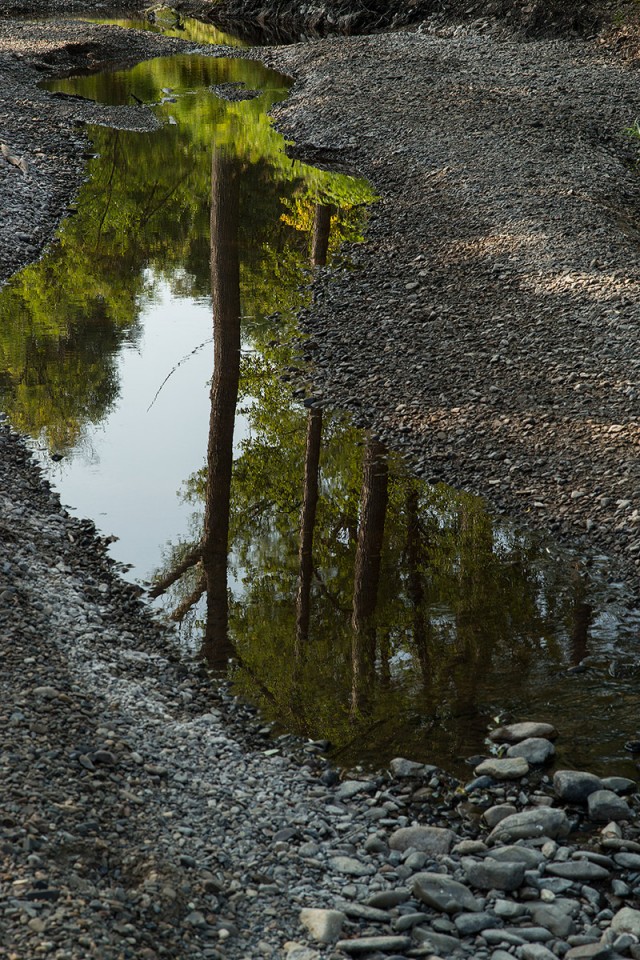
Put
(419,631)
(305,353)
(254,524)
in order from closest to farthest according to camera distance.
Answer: (419,631) → (254,524) → (305,353)

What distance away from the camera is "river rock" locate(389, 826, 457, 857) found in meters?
4.57

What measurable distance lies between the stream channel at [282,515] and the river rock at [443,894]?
3.13 feet

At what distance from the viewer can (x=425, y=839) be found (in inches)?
181

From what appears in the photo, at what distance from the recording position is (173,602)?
6.87m

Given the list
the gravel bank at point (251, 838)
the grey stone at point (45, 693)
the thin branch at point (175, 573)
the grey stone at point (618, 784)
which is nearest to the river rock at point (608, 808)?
the gravel bank at point (251, 838)

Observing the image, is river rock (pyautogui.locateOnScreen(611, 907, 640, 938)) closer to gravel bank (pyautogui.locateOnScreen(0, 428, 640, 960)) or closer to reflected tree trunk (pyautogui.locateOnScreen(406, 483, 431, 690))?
gravel bank (pyautogui.locateOnScreen(0, 428, 640, 960))

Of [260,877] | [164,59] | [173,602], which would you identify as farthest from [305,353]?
[164,59]

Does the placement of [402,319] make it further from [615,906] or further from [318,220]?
[615,906]

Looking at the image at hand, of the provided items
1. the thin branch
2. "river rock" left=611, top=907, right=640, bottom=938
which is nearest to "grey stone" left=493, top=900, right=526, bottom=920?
"river rock" left=611, top=907, right=640, bottom=938

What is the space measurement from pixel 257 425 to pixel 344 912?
5.99 m

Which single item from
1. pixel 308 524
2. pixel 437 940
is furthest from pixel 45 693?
pixel 308 524

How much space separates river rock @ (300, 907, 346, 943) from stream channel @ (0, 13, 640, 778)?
127 cm

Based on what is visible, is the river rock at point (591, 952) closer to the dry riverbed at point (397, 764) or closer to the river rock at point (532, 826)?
the dry riverbed at point (397, 764)

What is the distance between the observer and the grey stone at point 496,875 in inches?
170
